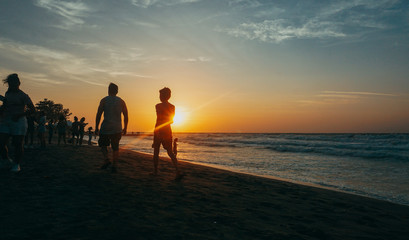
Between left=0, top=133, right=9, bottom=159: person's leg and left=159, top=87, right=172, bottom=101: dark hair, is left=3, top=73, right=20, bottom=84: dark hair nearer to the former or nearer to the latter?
left=0, top=133, right=9, bottom=159: person's leg

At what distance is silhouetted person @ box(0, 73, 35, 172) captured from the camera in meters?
5.92

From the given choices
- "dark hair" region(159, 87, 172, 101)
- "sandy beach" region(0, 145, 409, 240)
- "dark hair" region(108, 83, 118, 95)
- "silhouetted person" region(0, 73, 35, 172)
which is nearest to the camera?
"sandy beach" region(0, 145, 409, 240)

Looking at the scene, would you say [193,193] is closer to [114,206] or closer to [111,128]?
[114,206]

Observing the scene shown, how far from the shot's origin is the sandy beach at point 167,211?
3.24 meters

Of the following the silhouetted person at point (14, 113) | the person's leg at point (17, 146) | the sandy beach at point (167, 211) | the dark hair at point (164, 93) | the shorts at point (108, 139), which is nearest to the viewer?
the sandy beach at point (167, 211)

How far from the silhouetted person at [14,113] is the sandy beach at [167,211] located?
788mm

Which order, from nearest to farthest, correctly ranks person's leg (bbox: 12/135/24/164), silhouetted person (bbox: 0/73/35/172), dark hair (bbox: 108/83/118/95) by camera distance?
silhouetted person (bbox: 0/73/35/172) < person's leg (bbox: 12/135/24/164) < dark hair (bbox: 108/83/118/95)

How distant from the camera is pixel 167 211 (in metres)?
4.14

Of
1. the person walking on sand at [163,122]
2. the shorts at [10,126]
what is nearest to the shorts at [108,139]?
the person walking on sand at [163,122]

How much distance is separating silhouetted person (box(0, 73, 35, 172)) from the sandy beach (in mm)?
788

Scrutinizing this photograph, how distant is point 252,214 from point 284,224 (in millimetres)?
571

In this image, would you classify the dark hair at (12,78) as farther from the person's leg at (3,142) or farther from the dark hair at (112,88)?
the dark hair at (112,88)

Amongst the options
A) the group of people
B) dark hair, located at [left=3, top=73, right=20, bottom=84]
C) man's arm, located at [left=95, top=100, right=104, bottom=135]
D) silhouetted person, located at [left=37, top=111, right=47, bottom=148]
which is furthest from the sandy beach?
silhouetted person, located at [left=37, top=111, right=47, bottom=148]

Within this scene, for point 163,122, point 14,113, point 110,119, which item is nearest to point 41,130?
point 14,113
